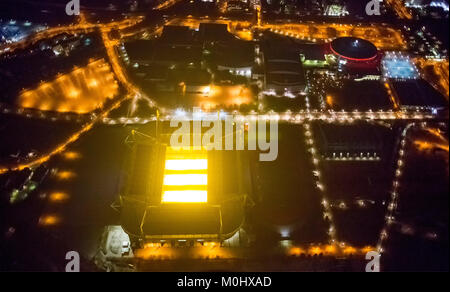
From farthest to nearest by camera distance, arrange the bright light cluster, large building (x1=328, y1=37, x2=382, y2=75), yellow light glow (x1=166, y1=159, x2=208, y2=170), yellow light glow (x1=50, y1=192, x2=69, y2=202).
Result: 1. large building (x1=328, y1=37, x2=382, y2=75)
2. the bright light cluster
3. yellow light glow (x1=166, y1=159, x2=208, y2=170)
4. yellow light glow (x1=50, y1=192, x2=69, y2=202)

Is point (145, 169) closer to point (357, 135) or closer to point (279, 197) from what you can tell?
point (279, 197)

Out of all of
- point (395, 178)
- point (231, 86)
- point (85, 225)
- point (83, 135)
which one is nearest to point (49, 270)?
point (85, 225)

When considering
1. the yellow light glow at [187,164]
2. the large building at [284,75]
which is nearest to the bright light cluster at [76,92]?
the yellow light glow at [187,164]

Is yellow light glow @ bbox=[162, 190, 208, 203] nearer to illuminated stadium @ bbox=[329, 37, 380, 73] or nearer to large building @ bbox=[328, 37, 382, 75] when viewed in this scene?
large building @ bbox=[328, 37, 382, 75]

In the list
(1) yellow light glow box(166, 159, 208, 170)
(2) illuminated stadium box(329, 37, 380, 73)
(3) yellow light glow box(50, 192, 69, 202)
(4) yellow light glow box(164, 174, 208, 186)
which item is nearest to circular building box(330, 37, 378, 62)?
(2) illuminated stadium box(329, 37, 380, 73)

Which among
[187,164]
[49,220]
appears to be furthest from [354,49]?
[49,220]

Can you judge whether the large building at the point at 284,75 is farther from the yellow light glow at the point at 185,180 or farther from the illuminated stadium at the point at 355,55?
the yellow light glow at the point at 185,180

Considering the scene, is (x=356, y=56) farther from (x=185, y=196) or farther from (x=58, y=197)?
(x=58, y=197)
